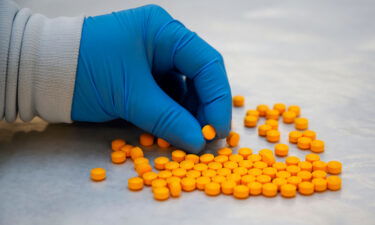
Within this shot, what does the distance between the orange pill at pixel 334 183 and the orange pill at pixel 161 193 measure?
37 cm

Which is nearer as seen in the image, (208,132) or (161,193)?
(161,193)

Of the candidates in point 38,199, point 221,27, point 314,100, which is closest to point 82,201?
point 38,199

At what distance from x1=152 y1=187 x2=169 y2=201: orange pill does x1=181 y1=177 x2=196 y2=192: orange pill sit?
0.05m

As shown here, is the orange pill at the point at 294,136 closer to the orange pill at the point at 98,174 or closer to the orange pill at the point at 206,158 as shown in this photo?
the orange pill at the point at 206,158

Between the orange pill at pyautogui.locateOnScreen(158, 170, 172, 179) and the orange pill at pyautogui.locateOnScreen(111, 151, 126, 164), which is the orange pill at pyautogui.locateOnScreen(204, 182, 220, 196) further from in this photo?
the orange pill at pyautogui.locateOnScreen(111, 151, 126, 164)

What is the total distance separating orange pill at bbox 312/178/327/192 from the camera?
1349 mm

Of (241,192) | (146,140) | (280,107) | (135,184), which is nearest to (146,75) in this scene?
(146,140)

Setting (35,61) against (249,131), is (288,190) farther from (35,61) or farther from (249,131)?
(35,61)

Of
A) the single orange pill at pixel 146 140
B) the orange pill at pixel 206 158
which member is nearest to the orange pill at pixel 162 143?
the single orange pill at pixel 146 140

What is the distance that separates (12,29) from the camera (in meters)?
1.48

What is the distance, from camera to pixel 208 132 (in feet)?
4.98

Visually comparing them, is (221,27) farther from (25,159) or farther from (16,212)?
(16,212)

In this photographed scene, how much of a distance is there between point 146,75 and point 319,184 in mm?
500

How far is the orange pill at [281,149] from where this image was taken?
153 cm
